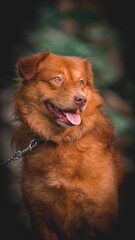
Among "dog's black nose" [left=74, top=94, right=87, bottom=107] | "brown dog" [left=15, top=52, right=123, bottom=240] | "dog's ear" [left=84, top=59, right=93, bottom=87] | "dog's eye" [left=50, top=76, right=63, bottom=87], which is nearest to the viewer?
"dog's black nose" [left=74, top=94, right=87, bottom=107]

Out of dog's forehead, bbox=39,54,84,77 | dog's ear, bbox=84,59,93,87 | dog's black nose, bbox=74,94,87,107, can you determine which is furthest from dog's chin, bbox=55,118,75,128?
dog's ear, bbox=84,59,93,87

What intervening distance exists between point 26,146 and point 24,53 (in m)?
2.95

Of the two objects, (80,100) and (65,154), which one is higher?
(80,100)

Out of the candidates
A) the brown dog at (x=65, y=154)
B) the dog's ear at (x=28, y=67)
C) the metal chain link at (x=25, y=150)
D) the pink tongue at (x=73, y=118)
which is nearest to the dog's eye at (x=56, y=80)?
the brown dog at (x=65, y=154)

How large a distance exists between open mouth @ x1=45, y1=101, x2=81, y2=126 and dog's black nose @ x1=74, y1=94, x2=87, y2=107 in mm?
113

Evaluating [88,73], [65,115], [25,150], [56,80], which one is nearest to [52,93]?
[56,80]

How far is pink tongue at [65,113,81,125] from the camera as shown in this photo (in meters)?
5.46

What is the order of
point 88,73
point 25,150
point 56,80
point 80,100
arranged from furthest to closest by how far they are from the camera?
1. point 88,73
2. point 25,150
3. point 56,80
4. point 80,100

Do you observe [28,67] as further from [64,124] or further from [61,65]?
[64,124]

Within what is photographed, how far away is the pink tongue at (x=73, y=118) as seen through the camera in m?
5.46

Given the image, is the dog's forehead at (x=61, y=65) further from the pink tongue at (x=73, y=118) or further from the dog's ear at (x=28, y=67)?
the pink tongue at (x=73, y=118)

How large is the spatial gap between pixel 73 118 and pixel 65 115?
0.08 meters

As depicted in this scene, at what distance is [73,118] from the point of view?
5504 mm

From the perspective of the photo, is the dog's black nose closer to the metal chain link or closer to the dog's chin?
the dog's chin
